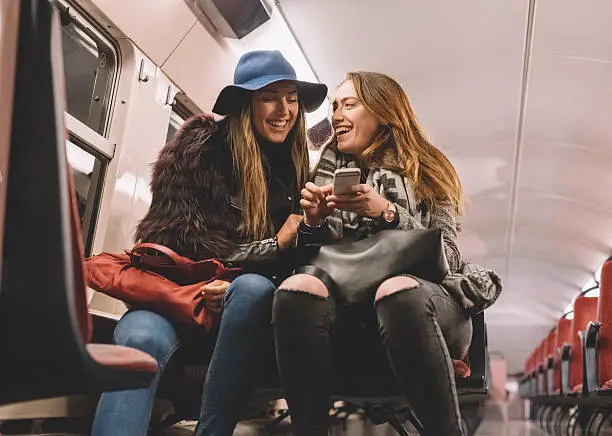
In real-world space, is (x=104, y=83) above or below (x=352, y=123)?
above

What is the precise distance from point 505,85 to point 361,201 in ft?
15.5

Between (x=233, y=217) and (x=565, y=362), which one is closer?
(x=233, y=217)

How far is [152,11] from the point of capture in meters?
3.49

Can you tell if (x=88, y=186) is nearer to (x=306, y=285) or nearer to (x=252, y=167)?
(x=252, y=167)

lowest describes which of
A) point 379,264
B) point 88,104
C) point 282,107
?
point 379,264

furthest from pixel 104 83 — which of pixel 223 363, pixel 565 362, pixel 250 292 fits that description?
pixel 565 362

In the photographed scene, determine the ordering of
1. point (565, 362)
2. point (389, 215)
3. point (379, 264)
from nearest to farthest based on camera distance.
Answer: point (379, 264) → point (389, 215) → point (565, 362)

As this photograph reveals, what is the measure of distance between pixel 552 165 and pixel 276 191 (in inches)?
253

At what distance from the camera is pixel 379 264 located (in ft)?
6.21

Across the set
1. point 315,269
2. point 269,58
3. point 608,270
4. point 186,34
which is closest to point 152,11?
point 186,34

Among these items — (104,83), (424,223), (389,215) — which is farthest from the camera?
(104,83)

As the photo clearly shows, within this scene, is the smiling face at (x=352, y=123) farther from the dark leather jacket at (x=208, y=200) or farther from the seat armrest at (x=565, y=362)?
the seat armrest at (x=565, y=362)

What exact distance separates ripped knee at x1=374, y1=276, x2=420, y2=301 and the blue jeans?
0.32 m

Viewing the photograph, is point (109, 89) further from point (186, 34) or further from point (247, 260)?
point (247, 260)
